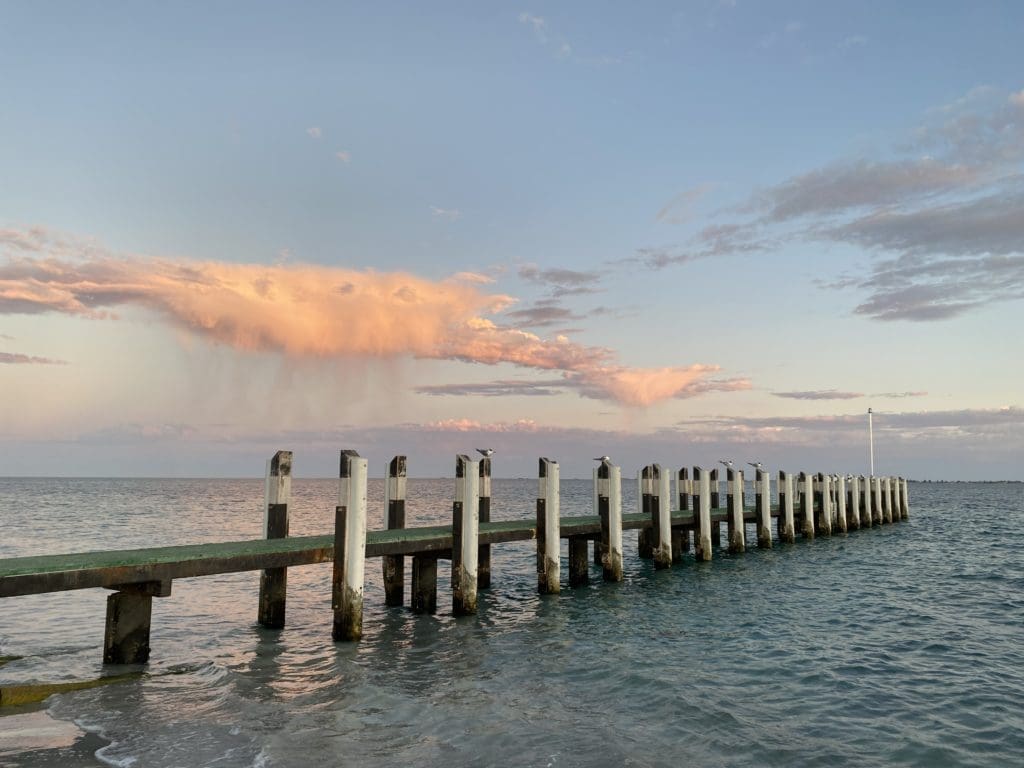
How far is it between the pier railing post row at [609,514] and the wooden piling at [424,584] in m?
4.80

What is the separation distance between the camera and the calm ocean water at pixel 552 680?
23.8 feet

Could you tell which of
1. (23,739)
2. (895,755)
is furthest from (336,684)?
(895,755)

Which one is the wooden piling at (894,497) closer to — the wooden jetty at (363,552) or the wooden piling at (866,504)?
the wooden piling at (866,504)

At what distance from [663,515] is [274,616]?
11.2m

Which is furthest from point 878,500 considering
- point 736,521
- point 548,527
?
point 548,527

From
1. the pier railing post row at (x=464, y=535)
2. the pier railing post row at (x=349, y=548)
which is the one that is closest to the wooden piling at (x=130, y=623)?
the pier railing post row at (x=349, y=548)

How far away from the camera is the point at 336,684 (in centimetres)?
930

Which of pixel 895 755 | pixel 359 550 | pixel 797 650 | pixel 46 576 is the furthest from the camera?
pixel 797 650

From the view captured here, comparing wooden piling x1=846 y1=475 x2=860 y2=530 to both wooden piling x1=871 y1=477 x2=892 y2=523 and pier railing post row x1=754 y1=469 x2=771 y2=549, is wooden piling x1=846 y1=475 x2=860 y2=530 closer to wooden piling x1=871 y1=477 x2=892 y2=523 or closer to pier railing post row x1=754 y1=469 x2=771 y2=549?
A: wooden piling x1=871 y1=477 x2=892 y2=523

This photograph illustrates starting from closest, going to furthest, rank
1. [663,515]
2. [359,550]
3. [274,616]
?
[359,550], [274,616], [663,515]

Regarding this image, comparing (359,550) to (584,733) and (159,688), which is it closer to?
(159,688)

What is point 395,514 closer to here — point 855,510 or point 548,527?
→ point 548,527

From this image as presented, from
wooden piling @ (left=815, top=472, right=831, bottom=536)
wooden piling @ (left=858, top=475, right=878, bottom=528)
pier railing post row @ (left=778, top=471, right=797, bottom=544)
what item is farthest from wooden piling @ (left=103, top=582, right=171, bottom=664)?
wooden piling @ (left=858, top=475, right=878, bottom=528)

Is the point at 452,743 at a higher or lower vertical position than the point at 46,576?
lower
